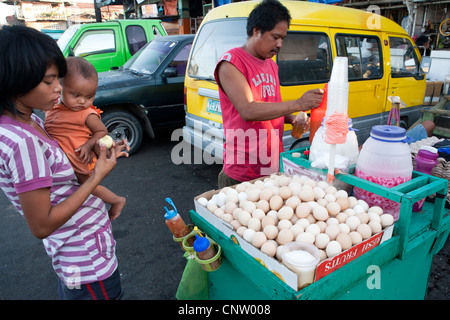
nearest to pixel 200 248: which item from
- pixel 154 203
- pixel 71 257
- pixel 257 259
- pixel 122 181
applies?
pixel 257 259

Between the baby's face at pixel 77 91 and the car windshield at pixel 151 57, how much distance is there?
14.0 ft

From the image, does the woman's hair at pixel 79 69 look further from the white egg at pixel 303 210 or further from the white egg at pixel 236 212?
the white egg at pixel 303 210

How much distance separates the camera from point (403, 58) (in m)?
5.04

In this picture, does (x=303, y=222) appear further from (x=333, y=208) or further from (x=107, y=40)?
(x=107, y=40)

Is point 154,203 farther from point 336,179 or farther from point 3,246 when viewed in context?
point 336,179

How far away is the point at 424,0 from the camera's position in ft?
28.8

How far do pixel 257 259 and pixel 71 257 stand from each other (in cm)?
84

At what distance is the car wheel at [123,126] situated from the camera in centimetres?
526

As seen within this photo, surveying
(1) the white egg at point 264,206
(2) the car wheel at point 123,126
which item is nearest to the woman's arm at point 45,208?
(1) the white egg at point 264,206

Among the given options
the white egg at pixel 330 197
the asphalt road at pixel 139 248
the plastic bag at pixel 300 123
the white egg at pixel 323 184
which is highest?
the plastic bag at pixel 300 123

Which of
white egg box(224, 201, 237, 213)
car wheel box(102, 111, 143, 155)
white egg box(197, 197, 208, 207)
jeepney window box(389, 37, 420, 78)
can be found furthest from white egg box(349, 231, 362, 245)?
car wheel box(102, 111, 143, 155)

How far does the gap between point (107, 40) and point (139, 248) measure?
18.7 feet

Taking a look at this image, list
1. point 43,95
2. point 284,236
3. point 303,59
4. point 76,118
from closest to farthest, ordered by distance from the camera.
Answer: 1. point 43,95
2. point 284,236
3. point 76,118
4. point 303,59

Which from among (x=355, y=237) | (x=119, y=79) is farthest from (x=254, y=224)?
(x=119, y=79)
